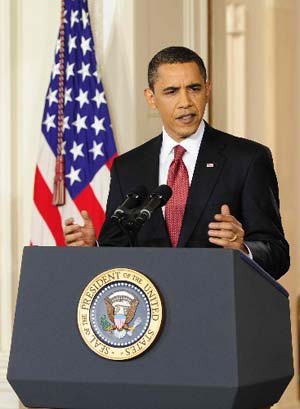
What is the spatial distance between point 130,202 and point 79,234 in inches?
12.7

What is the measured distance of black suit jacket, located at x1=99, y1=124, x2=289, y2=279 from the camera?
337 cm

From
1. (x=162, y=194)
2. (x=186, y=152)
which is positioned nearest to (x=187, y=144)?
(x=186, y=152)

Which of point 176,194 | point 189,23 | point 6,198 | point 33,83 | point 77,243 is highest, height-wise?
→ point 189,23

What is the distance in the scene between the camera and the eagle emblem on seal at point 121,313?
2.74 meters

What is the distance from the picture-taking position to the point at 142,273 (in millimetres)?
2734

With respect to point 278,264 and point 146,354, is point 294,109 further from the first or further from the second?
point 146,354

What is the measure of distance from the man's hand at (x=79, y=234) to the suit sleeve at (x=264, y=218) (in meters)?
0.47

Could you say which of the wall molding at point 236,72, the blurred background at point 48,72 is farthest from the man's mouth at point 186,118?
the wall molding at point 236,72

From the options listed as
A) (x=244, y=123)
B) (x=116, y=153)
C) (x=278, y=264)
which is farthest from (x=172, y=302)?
(x=244, y=123)

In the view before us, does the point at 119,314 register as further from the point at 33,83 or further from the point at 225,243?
the point at 33,83

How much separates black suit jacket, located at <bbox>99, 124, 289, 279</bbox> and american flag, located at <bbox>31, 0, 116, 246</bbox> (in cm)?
218

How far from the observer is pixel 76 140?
584 cm

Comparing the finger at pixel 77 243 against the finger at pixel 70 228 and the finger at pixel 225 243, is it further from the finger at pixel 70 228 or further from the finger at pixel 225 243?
the finger at pixel 225 243

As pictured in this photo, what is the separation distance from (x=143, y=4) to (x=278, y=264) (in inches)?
118
